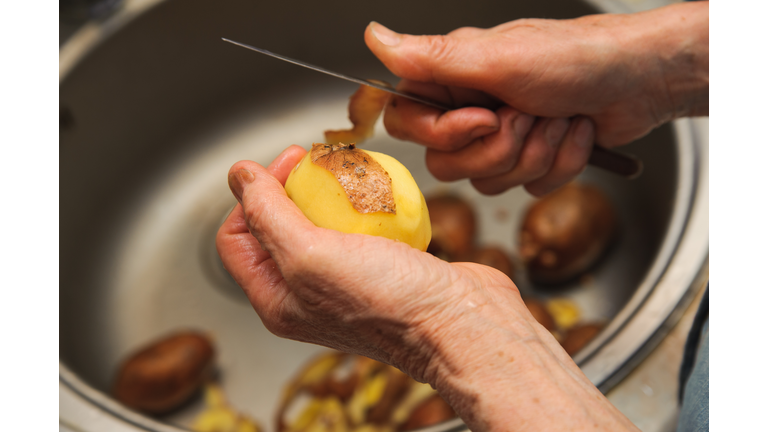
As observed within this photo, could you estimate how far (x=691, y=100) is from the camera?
92 cm

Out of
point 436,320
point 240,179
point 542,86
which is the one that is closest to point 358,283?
point 436,320

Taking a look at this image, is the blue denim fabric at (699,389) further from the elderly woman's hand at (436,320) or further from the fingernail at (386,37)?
the fingernail at (386,37)

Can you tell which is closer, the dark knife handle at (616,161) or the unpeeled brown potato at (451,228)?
the dark knife handle at (616,161)

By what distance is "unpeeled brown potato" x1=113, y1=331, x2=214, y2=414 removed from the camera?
1.07 meters

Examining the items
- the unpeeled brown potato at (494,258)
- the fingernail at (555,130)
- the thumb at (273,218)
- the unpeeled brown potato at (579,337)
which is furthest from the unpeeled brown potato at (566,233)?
the thumb at (273,218)

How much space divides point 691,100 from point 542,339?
2.15ft

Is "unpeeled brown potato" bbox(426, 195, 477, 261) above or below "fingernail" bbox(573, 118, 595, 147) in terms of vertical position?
below

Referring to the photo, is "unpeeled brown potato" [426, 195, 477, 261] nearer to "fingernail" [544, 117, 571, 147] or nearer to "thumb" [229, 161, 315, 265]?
"fingernail" [544, 117, 571, 147]

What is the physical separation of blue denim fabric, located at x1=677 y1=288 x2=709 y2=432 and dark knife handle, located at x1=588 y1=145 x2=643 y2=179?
34 cm

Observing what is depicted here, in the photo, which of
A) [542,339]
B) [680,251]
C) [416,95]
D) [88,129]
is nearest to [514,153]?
[416,95]

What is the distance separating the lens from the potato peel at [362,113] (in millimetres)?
795

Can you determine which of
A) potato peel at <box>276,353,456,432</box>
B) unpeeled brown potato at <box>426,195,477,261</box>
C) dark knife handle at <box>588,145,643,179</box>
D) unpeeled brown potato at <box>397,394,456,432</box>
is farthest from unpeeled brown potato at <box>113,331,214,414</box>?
dark knife handle at <box>588,145,643,179</box>

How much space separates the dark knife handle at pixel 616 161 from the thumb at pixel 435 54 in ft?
1.04

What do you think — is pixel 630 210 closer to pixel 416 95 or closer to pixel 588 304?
pixel 588 304
